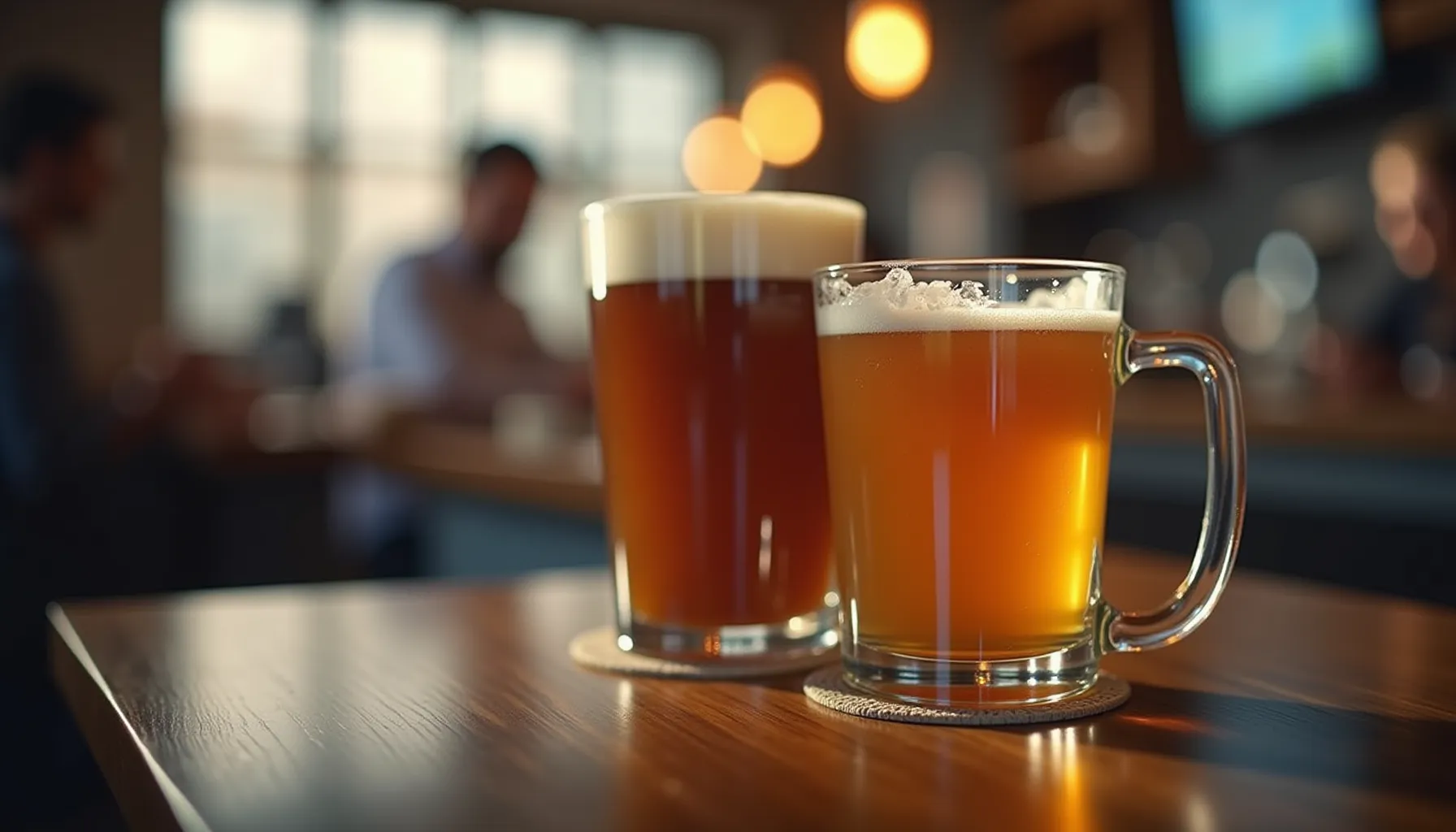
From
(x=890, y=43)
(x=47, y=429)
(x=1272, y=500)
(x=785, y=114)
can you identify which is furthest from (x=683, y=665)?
(x=785, y=114)

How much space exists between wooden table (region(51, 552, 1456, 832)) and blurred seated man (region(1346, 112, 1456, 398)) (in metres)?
3.44

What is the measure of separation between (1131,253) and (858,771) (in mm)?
6274

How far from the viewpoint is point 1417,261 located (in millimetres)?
3908

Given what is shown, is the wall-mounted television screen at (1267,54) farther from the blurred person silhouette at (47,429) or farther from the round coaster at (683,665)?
the round coaster at (683,665)

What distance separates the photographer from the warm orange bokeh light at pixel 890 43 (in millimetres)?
3639

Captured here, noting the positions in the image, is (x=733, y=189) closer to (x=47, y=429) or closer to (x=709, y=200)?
(x=47, y=429)

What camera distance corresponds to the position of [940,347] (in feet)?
1.85

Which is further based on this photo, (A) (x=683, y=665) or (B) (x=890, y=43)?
(B) (x=890, y=43)

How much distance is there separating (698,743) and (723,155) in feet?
17.3

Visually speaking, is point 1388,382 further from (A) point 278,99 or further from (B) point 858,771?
(A) point 278,99

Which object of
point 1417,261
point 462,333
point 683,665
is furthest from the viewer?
point 462,333

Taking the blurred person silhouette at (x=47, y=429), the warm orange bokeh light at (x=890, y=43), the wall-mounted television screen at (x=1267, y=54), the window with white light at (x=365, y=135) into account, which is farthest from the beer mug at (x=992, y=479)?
the window with white light at (x=365, y=135)

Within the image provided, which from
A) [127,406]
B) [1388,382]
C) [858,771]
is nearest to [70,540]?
[127,406]

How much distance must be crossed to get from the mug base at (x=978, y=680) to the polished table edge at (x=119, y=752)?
0.28m
